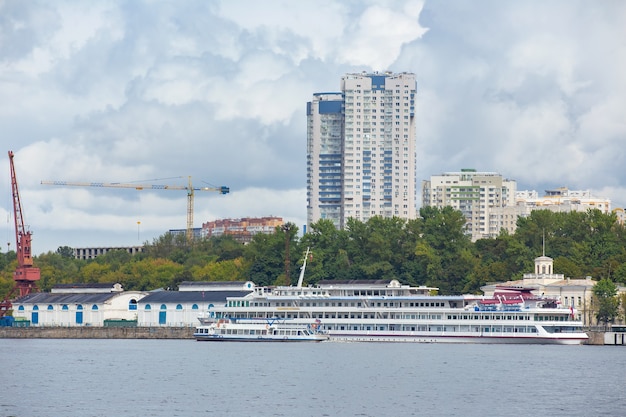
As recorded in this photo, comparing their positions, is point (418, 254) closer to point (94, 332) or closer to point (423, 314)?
point (94, 332)

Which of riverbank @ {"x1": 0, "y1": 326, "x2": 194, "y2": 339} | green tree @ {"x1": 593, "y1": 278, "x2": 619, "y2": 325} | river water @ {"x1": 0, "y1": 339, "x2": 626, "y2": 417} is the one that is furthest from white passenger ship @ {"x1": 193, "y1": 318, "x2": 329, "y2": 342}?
green tree @ {"x1": 593, "y1": 278, "x2": 619, "y2": 325}

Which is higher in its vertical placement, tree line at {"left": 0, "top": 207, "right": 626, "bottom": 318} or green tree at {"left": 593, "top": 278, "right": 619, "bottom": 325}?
tree line at {"left": 0, "top": 207, "right": 626, "bottom": 318}

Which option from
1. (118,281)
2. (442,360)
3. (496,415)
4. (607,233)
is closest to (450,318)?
(442,360)

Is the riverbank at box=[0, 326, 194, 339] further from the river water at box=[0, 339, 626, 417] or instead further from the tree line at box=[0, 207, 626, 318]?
the river water at box=[0, 339, 626, 417]

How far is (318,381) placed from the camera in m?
81.9

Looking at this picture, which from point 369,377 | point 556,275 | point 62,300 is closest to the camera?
point 369,377

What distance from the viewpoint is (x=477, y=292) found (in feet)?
501

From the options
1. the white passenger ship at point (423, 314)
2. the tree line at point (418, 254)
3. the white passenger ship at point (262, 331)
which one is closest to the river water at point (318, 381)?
the white passenger ship at point (423, 314)

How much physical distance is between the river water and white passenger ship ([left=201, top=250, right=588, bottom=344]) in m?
3.44

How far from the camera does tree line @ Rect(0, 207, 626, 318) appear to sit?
158m

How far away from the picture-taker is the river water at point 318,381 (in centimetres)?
6825

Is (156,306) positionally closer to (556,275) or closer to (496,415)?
(556,275)

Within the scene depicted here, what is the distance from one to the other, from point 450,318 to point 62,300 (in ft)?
170

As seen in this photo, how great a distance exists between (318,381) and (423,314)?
41.5 meters
